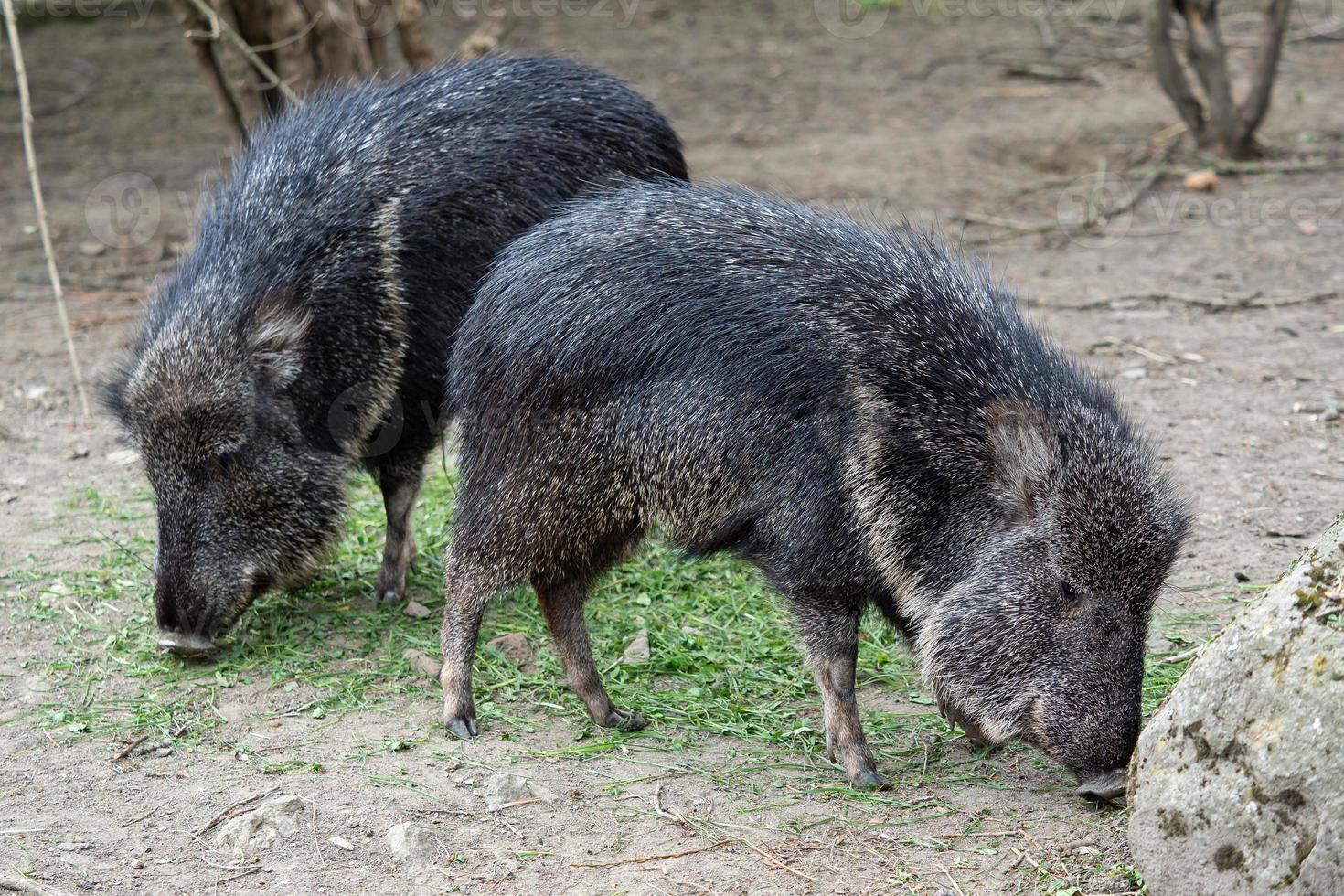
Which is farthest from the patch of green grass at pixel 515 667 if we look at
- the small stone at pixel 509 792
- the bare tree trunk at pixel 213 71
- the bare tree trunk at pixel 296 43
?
the bare tree trunk at pixel 213 71

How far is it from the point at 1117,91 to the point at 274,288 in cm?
839

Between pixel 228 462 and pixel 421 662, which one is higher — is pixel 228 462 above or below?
A: above

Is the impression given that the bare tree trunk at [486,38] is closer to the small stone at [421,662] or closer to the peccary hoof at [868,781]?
the small stone at [421,662]

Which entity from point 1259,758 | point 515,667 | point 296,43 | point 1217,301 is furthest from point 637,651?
point 1217,301

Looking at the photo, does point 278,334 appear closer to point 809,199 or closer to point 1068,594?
point 1068,594

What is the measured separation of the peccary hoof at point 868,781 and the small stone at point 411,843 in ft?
3.45

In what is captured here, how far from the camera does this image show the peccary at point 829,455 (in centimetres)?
330

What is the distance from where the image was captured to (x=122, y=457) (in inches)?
230

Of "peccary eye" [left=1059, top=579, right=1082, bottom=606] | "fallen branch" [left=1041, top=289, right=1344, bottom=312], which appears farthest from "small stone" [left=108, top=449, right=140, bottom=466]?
"fallen branch" [left=1041, top=289, right=1344, bottom=312]

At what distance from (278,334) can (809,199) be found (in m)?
4.99

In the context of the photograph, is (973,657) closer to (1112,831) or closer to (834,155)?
(1112,831)

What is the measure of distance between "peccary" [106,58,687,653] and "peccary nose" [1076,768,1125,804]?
2.21 metres

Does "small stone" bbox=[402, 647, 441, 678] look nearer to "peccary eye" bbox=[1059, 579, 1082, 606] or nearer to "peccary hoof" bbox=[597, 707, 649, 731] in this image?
"peccary hoof" bbox=[597, 707, 649, 731]

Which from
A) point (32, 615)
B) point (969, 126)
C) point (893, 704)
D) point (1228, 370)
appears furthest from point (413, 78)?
point (969, 126)
